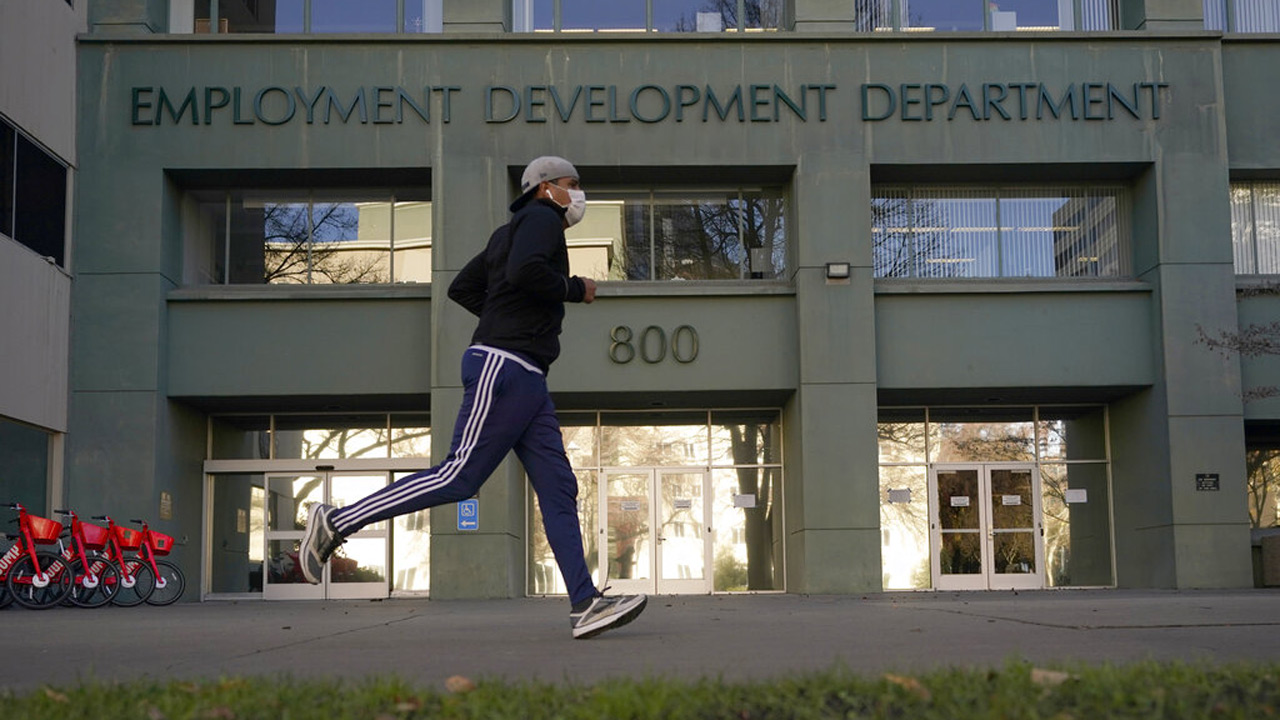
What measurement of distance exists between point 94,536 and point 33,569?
1364 mm

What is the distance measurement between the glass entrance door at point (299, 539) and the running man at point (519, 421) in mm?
16264

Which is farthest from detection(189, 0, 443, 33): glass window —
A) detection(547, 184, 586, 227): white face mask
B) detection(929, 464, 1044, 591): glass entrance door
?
detection(547, 184, 586, 227): white face mask

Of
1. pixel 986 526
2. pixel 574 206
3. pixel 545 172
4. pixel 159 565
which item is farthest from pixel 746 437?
pixel 545 172

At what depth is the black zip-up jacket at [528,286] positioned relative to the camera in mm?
6516

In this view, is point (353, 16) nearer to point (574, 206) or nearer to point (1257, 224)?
point (1257, 224)

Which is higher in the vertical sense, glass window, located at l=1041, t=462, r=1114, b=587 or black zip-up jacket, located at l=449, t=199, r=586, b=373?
black zip-up jacket, located at l=449, t=199, r=586, b=373

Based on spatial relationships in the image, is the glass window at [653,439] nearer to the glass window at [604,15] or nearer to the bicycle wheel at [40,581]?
the glass window at [604,15]

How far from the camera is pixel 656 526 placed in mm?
22766

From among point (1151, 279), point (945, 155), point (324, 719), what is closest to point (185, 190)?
point (945, 155)

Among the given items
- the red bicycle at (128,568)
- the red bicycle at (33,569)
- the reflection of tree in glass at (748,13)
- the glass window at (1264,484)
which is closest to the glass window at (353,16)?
the reflection of tree in glass at (748,13)

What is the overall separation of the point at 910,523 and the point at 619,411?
16.6ft

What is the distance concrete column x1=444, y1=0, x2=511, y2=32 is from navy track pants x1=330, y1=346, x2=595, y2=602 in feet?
50.0

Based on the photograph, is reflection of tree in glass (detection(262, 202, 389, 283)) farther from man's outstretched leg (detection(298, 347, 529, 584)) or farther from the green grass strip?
the green grass strip

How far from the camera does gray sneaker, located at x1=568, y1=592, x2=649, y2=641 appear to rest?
6.41 m
